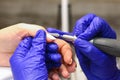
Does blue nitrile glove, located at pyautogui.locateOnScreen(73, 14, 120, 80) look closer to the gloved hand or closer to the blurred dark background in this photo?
the gloved hand

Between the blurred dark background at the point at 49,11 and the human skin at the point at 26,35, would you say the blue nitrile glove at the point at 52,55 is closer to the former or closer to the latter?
the human skin at the point at 26,35

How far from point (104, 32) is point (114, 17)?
1.88 ft

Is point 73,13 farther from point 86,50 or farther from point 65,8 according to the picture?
point 86,50

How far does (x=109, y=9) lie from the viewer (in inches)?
51.3

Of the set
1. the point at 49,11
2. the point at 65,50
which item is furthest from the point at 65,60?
the point at 49,11

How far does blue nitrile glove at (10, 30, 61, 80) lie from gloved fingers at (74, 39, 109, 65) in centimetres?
7

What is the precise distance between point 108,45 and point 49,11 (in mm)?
708

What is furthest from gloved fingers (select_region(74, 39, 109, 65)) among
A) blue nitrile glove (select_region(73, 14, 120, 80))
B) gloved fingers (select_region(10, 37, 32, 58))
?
gloved fingers (select_region(10, 37, 32, 58))

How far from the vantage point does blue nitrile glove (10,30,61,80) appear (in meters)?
0.67

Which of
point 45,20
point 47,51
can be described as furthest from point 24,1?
point 47,51

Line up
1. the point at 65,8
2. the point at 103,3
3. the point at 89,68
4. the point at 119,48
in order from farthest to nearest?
the point at 103,3 → the point at 65,8 → the point at 89,68 → the point at 119,48

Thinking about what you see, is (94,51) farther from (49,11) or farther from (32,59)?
(49,11)

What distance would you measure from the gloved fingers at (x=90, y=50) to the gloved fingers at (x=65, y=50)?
0.16 feet

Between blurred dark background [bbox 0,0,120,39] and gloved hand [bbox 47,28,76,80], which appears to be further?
blurred dark background [bbox 0,0,120,39]
